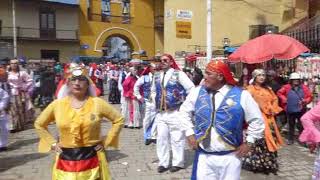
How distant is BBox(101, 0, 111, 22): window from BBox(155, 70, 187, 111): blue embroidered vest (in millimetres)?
36636

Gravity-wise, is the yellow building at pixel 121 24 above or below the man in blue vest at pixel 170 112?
above

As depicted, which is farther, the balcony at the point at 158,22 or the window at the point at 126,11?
the balcony at the point at 158,22

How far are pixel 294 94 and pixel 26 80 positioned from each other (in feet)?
21.5

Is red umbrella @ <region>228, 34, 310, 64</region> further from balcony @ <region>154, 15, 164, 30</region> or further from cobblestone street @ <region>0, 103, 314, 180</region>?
balcony @ <region>154, 15, 164, 30</region>

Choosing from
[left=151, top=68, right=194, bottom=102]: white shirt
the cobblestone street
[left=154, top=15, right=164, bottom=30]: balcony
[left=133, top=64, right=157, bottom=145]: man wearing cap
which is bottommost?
the cobblestone street

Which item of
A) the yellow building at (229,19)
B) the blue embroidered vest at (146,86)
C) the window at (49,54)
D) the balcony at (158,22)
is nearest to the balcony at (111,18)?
the balcony at (158,22)

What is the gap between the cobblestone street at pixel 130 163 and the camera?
745 centimetres

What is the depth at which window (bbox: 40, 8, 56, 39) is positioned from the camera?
138 feet

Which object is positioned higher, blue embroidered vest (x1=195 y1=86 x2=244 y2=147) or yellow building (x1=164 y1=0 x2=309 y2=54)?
yellow building (x1=164 y1=0 x2=309 y2=54)

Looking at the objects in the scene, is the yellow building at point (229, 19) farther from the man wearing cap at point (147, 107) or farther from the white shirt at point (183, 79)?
the white shirt at point (183, 79)

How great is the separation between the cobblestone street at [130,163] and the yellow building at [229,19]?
671 inches

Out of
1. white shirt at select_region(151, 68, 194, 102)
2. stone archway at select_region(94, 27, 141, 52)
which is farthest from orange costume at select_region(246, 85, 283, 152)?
stone archway at select_region(94, 27, 141, 52)

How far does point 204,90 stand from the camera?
4.66 metres

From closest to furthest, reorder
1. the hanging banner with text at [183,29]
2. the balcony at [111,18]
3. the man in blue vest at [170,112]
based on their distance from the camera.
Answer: the man in blue vest at [170,112] < the hanging banner with text at [183,29] < the balcony at [111,18]
